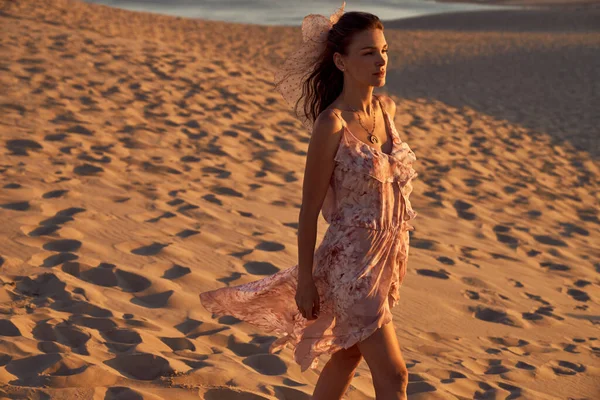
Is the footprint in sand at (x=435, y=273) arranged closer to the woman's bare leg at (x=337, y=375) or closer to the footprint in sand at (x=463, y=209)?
the footprint in sand at (x=463, y=209)

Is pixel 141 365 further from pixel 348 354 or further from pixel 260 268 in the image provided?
pixel 260 268

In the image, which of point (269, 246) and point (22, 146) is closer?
point (269, 246)

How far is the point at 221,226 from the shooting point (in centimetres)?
572

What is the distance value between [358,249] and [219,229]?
307cm

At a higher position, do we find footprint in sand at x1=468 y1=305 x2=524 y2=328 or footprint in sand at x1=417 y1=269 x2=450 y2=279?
footprint in sand at x1=417 y1=269 x2=450 y2=279

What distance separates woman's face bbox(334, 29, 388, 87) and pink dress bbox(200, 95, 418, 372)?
20 cm

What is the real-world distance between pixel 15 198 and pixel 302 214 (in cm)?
344

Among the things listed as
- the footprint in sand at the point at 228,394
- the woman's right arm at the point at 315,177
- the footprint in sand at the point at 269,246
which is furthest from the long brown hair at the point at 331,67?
the footprint in sand at the point at 269,246

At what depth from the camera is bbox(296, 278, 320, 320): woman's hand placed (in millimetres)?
2686

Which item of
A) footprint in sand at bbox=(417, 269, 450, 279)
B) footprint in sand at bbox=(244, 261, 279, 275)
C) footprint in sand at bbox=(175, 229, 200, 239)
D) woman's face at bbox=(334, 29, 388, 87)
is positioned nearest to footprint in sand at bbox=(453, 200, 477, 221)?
footprint in sand at bbox=(417, 269, 450, 279)

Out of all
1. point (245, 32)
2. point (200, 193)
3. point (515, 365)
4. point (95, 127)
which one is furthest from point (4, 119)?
point (245, 32)

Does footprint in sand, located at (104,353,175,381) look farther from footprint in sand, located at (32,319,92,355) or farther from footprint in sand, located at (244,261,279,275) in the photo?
footprint in sand, located at (244,261,279,275)

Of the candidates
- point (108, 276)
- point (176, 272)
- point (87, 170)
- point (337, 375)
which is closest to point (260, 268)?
point (176, 272)

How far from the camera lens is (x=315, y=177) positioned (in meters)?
2.66
